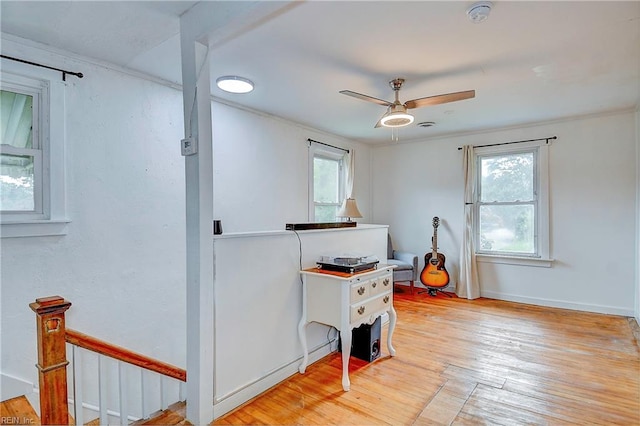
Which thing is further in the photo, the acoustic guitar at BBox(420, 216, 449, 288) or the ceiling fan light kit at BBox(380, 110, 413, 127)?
the acoustic guitar at BBox(420, 216, 449, 288)

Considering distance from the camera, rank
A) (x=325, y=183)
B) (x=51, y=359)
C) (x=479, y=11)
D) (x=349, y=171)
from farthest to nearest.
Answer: (x=349, y=171) → (x=325, y=183) → (x=479, y=11) → (x=51, y=359)

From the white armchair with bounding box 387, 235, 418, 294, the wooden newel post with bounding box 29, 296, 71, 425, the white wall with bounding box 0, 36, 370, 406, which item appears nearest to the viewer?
the wooden newel post with bounding box 29, 296, 71, 425

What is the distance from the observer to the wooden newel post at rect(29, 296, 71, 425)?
1451 millimetres

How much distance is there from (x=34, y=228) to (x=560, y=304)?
18.6 feet

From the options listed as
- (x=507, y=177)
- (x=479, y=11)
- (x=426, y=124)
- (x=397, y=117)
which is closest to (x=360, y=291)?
(x=397, y=117)

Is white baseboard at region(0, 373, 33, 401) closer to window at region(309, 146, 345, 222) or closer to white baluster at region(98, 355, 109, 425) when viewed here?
white baluster at region(98, 355, 109, 425)

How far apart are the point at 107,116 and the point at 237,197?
1.45 m

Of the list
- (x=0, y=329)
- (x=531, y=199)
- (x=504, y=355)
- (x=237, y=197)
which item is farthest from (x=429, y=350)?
(x=0, y=329)

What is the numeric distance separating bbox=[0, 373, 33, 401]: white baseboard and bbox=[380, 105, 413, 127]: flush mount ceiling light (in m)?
3.28

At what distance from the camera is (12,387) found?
7.09 ft

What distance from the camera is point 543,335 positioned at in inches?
136

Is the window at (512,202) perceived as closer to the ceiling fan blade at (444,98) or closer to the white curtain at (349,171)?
the white curtain at (349,171)

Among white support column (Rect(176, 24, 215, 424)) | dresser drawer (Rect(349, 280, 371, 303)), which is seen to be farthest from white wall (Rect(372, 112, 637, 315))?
white support column (Rect(176, 24, 215, 424))

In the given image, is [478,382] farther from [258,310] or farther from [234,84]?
[234,84]
